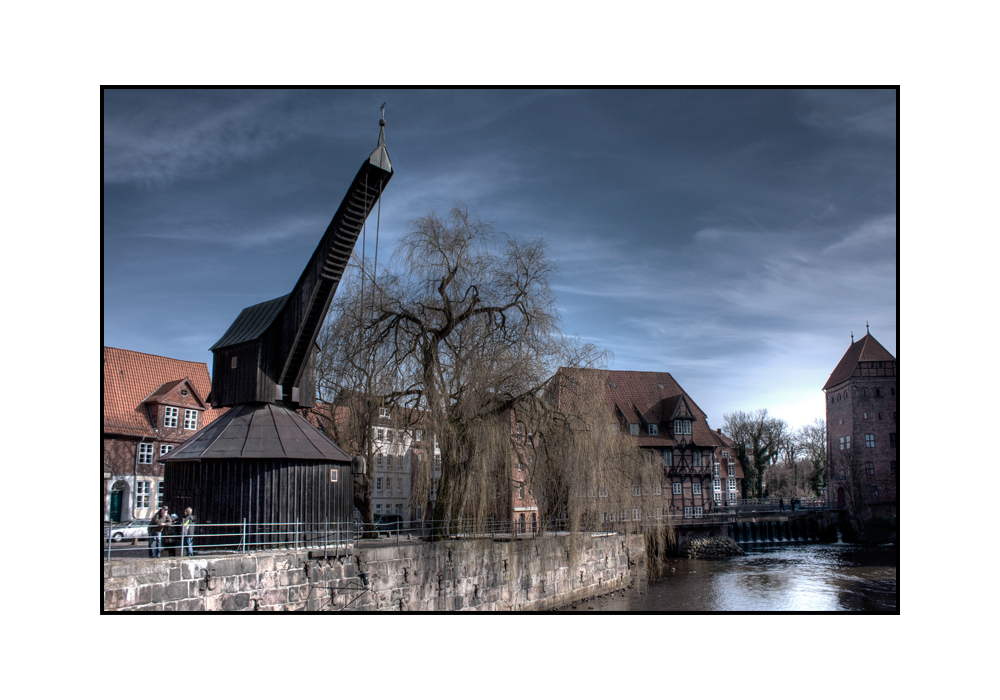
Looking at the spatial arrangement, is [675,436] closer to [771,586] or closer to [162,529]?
[771,586]

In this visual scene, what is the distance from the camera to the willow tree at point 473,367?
15.3 metres

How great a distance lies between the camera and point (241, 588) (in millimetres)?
11328

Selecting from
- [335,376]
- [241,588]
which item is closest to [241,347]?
[335,376]

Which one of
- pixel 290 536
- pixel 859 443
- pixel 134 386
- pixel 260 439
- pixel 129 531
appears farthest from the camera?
pixel 859 443

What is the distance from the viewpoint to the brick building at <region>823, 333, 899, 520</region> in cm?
3325

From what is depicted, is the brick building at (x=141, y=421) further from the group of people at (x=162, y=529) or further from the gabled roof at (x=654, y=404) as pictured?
the gabled roof at (x=654, y=404)

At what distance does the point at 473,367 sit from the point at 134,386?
56.0ft

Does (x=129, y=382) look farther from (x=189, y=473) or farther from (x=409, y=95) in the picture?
(x=409, y=95)

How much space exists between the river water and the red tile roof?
55.3ft

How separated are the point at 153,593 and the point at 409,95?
850 cm

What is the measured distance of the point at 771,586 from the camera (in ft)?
69.1

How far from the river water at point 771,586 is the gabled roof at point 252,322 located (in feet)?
37.6

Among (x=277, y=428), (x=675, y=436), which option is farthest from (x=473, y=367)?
(x=675, y=436)

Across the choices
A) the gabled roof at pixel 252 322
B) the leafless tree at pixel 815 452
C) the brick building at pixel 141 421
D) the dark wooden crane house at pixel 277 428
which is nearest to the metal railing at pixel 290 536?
the dark wooden crane house at pixel 277 428
